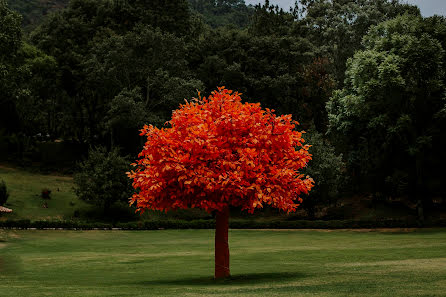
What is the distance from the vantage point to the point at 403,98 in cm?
4681

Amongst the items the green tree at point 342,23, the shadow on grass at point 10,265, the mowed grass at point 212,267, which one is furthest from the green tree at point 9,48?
the green tree at point 342,23

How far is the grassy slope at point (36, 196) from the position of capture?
2023 inches

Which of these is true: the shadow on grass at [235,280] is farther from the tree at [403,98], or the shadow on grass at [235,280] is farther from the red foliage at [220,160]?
the tree at [403,98]

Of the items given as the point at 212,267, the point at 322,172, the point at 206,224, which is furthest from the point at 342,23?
the point at 212,267

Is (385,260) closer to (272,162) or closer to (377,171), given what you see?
(272,162)

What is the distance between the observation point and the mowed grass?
15.9 metres

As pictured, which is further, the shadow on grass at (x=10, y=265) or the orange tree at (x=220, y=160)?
the shadow on grass at (x=10, y=265)

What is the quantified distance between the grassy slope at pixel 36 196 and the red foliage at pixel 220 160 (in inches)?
1360

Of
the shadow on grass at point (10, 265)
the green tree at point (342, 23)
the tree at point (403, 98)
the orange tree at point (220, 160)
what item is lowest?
the shadow on grass at point (10, 265)

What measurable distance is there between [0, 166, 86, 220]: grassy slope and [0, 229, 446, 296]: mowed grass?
651 cm

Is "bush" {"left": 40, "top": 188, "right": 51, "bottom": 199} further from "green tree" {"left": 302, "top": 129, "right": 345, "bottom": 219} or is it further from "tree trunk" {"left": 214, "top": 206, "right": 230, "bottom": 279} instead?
"tree trunk" {"left": 214, "top": 206, "right": 230, "bottom": 279}

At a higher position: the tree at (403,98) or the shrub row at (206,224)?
the tree at (403,98)

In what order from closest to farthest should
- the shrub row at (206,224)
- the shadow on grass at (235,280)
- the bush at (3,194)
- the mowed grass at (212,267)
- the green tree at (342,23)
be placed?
the mowed grass at (212,267), the shadow on grass at (235,280), the shrub row at (206,224), the bush at (3,194), the green tree at (342,23)

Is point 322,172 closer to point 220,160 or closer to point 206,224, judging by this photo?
point 206,224
